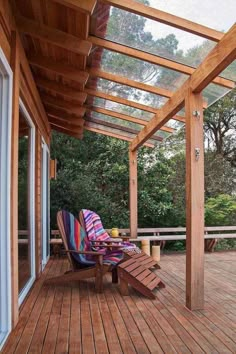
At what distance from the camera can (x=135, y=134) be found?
745cm

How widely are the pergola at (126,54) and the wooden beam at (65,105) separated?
0.47 m

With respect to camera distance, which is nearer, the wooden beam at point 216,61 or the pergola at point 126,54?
the wooden beam at point 216,61

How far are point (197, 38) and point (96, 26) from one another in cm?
95

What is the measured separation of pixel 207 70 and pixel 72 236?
8.87ft

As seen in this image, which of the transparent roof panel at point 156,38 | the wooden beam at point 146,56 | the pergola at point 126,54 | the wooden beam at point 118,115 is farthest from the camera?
the wooden beam at point 118,115

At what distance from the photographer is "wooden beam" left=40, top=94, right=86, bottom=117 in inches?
236

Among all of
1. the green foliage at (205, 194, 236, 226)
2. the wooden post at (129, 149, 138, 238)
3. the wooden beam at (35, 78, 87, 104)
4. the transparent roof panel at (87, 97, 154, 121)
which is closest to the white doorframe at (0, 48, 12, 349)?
the wooden beam at (35, 78, 87, 104)

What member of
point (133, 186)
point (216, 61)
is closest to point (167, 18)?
point (216, 61)

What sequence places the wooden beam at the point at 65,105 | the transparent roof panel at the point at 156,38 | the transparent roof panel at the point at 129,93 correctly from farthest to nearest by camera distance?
the wooden beam at the point at 65,105, the transparent roof panel at the point at 129,93, the transparent roof panel at the point at 156,38

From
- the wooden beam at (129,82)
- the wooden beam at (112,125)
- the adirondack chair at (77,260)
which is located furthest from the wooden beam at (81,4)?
the wooden beam at (112,125)

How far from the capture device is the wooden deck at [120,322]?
8.86 ft

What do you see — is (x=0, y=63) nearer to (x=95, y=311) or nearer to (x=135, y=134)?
(x=95, y=311)

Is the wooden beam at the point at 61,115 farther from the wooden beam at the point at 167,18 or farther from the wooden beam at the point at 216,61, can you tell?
the wooden beam at the point at 167,18

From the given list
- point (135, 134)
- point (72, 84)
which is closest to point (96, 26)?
point (72, 84)
